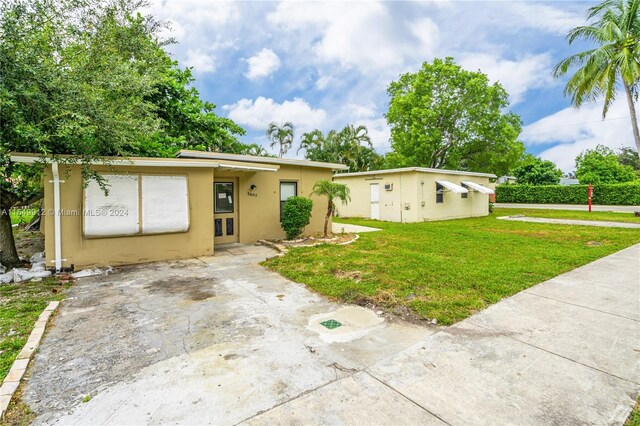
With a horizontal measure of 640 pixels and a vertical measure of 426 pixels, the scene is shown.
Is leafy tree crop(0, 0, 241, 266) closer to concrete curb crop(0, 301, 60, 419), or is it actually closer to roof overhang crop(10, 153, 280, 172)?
roof overhang crop(10, 153, 280, 172)

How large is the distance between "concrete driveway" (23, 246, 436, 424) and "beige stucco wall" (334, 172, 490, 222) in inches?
441

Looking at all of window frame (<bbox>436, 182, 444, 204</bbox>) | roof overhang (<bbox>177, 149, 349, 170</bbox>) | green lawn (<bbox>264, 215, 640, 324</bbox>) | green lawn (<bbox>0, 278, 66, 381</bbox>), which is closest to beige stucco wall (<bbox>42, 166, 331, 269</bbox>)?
roof overhang (<bbox>177, 149, 349, 170</bbox>)

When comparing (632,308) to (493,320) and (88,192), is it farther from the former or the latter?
(88,192)

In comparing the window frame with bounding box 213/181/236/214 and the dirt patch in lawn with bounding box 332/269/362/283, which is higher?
the window frame with bounding box 213/181/236/214

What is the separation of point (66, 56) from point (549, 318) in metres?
Result: 9.00

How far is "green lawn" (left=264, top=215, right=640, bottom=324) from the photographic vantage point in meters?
4.53

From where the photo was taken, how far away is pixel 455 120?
23516 millimetres

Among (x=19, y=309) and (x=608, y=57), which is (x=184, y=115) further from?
(x=608, y=57)

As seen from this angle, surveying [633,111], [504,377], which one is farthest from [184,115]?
[633,111]

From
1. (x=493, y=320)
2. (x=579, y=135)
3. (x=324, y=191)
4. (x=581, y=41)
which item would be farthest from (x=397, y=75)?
(x=493, y=320)

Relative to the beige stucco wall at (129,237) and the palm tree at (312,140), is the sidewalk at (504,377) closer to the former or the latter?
the beige stucco wall at (129,237)

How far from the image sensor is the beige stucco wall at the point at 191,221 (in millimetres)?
6211

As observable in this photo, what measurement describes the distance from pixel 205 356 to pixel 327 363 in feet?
3.93

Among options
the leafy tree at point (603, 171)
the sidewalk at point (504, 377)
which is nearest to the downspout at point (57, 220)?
the sidewalk at point (504, 377)
